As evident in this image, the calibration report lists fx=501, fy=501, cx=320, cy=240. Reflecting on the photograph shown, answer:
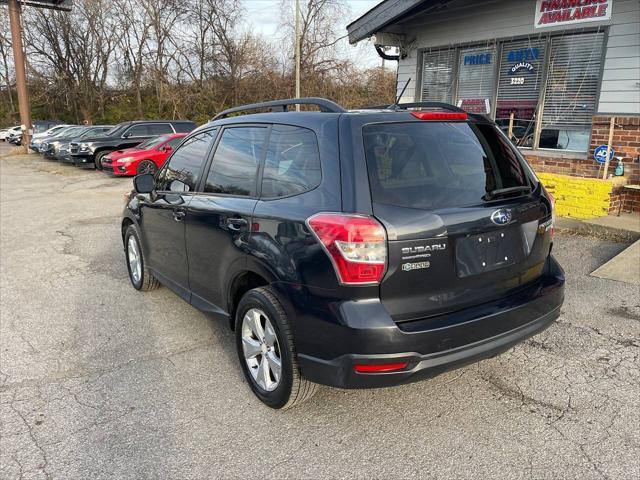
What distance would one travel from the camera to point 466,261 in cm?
260

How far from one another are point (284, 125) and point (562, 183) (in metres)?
5.94

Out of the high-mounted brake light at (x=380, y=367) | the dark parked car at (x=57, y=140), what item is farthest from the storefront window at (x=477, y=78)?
the dark parked car at (x=57, y=140)

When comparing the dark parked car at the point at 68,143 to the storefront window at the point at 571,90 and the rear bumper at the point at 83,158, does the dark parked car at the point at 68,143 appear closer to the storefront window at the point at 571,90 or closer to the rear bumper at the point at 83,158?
the rear bumper at the point at 83,158

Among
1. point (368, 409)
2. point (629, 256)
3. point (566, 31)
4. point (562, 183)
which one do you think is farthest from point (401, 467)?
point (566, 31)

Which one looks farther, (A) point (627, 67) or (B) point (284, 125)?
(A) point (627, 67)

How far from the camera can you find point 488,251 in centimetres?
268

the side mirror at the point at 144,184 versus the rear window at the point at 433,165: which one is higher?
the rear window at the point at 433,165

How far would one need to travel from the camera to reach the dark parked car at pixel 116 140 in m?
18.3

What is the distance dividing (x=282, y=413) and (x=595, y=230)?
5603mm

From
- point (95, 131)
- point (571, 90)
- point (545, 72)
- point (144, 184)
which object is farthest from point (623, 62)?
point (95, 131)

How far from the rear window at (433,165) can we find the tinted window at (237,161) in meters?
0.87

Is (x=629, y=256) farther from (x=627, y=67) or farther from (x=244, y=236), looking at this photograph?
(x=244, y=236)

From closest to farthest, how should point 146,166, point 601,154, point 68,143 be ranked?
point 601,154, point 146,166, point 68,143

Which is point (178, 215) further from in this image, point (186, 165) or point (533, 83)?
point (533, 83)
